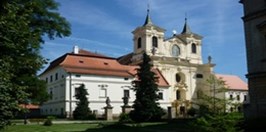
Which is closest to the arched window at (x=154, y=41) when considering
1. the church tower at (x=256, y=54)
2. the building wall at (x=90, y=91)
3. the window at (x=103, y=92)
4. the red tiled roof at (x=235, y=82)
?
the building wall at (x=90, y=91)

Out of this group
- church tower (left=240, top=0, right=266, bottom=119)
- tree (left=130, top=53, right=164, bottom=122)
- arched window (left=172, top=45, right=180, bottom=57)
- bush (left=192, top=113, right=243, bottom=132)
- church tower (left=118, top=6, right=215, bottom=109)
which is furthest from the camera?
arched window (left=172, top=45, right=180, bottom=57)

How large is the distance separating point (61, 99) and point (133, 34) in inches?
884

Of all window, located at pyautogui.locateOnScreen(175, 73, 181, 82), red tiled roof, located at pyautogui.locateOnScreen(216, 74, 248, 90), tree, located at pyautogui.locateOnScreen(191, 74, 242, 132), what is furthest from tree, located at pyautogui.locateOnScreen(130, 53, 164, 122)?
red tiled roof, located at pyautogui.locateOnScreen(216, 74, 248, 90)

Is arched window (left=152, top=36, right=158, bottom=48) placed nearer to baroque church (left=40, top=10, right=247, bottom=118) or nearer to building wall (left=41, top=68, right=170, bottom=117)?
baroque church (left=40, top=10, right=247, bottom=118)

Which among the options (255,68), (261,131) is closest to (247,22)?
(255,68)

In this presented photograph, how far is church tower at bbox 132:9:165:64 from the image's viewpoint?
64.2 metres

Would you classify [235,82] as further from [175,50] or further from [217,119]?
[217,119]

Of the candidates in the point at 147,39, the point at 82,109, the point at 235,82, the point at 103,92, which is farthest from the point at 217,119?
the point at 235,82

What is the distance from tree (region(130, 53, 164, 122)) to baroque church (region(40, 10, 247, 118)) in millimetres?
4570

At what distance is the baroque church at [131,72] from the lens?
163 ft

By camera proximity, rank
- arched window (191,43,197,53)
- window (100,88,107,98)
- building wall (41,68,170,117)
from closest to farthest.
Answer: building wall (41,68,170,117) < window (100,88,107,98) < arched window (191,43,197,53)

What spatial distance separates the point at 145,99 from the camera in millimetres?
35062

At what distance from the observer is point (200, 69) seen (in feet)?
228

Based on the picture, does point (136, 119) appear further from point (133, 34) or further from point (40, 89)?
point (133, 34)
